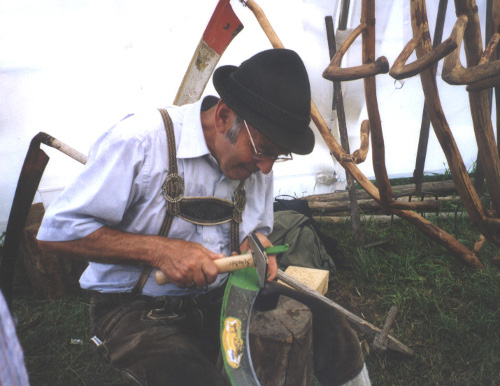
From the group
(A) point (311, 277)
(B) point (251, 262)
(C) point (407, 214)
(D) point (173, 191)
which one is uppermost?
(D) point (173, 191)

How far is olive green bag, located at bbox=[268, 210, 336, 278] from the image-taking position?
10.7ft

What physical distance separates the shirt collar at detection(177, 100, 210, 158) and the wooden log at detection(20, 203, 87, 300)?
2102 millimetres

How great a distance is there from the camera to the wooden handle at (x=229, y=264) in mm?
1458

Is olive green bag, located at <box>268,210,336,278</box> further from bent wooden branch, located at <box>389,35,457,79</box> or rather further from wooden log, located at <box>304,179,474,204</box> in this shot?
bent wooden branch, located at <box>389,35,457,79</box>

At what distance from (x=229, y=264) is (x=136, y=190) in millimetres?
514

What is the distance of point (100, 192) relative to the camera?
146 centimetres

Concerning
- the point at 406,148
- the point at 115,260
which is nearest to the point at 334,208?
the point at 406,148

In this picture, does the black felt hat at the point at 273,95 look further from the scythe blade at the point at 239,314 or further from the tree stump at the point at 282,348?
the tree stump at the point at 282,348

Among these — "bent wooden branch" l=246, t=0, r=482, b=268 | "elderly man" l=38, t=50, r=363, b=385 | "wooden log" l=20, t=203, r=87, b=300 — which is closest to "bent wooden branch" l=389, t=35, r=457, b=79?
"elderly man" l=38, t=50, r=363, b=385

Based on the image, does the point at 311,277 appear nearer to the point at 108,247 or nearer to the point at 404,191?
the point at 108,247

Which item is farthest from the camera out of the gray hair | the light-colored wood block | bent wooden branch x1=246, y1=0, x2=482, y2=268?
the light-colored wood block

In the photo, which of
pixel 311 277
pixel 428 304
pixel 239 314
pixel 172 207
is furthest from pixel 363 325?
pixel 172 207

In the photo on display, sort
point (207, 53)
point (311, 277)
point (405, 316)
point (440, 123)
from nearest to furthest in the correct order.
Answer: point (440, 123), point (405, 316), point (311, 277), point (207, 53)

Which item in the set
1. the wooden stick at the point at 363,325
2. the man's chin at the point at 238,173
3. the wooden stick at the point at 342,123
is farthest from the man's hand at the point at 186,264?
the wooden stick at the point at 342,123
